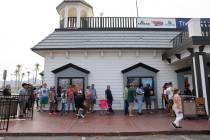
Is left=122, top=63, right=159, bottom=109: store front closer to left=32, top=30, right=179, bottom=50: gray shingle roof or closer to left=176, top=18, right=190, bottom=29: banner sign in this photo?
left=32, top=30, right=179, bottom=50: gray shingle roof

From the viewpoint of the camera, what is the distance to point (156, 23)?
57.3 feet

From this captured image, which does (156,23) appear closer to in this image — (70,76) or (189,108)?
(70,76)

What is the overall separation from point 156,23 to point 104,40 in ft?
14.5

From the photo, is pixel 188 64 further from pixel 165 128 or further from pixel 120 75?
pixel 165 128

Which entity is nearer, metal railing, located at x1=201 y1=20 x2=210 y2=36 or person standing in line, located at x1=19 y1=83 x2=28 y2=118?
metal railing, located at x1=201 y1=20 x2=210 y2=36

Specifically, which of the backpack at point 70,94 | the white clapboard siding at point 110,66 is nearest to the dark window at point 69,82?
the white clapboard siding at point 110,66

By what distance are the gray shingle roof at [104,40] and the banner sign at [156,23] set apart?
0.66 metres

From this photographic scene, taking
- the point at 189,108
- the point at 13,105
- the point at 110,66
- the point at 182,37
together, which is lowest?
the point at 189,108

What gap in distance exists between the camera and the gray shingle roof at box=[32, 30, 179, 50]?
15.4 m

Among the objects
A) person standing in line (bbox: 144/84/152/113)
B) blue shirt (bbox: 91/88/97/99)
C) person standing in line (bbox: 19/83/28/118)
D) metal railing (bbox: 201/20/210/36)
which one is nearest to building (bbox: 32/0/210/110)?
person standing in line (bbox: 144/84/152/113)

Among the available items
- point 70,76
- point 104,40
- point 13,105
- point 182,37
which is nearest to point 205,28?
point 182,37

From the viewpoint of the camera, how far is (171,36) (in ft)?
54.0

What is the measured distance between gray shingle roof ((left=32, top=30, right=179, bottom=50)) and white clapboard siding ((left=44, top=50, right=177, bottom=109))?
1.59 feet

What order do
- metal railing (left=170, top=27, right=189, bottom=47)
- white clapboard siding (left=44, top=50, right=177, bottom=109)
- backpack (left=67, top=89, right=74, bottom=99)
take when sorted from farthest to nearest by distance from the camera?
white clapboard siding (left=44, top=50, right=177, bottom=109) < backpack (left=67, top=89, right=74, bottom=99) < metal railing (left=170, top=27, right=189, bottom=47)
